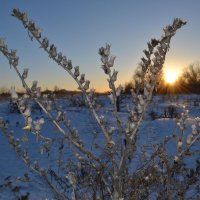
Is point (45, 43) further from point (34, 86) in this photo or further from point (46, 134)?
point (46, 134)

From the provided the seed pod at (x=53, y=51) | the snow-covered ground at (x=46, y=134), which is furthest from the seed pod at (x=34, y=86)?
the snow-covered ground at (x=46, y=134)

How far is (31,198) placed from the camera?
6879 mm

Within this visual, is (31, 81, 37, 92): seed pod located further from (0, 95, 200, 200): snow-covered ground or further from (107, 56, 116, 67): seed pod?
(0, 95, 200, 200): snow-covered ground

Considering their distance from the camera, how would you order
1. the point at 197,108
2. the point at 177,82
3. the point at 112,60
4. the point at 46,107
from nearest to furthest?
the point at 112,60, the point at 46,107, the point at 197,108, the point at 177,82

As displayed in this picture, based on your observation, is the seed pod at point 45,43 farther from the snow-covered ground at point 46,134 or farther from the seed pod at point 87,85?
the snow-covered ground at point 46,134

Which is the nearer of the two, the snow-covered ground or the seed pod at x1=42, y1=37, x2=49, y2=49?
the seed pod at x1=42, y1=37, x2=49, y2=49

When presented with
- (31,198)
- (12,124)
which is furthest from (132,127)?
(12,124)

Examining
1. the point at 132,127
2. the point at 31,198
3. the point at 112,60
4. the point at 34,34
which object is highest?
the point at 34,34

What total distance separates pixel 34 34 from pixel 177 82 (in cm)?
4551

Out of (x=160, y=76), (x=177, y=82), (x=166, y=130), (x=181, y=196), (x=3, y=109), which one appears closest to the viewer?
(x=160, y=76)

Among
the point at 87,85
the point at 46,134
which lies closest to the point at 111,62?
the point at 87,85

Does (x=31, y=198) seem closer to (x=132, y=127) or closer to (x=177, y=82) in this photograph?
(x=132, y=127)

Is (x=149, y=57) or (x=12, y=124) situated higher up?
(x=149, y=57)

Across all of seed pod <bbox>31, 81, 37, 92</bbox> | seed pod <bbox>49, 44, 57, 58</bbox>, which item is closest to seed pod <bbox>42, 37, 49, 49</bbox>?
seed pod <bbox>49, 44, 57, 58</bbox>
